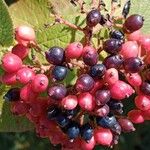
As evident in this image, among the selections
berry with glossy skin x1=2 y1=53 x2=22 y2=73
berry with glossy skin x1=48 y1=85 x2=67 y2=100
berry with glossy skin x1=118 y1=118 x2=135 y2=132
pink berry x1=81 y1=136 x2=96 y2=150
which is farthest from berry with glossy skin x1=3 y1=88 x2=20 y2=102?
berry with glossy skin x1=118 y1=118 x2=135 y2=132

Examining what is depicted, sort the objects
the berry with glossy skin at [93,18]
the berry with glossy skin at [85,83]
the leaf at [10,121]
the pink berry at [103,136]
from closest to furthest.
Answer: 1. the berry with glossy skin at [85,83]
2. the berry with glossy skin at [93,18]
3. the pink berry at [103,136]
4. the leaf at [10,121]

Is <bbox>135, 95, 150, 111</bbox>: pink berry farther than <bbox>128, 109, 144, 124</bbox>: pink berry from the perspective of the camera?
No

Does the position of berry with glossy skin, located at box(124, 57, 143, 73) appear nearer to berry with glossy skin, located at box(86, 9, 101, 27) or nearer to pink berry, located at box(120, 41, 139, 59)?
pink berry, located at box(120, 41, 139, 59)

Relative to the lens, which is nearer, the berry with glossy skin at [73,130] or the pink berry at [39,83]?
the pink berry at [39,83]

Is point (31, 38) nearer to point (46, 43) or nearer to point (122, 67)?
point (46, 43)

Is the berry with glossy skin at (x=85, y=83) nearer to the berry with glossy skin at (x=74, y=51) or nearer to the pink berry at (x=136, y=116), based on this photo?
the berry with glossy skin at (x=74, y=51)

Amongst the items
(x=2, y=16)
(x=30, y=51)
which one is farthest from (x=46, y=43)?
(x=2, y=16)

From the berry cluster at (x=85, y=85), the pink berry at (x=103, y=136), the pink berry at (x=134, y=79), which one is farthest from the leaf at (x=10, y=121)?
the pink berry at (x=134, y=79)

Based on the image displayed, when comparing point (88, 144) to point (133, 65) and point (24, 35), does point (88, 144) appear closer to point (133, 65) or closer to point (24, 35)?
point (133, 65)
